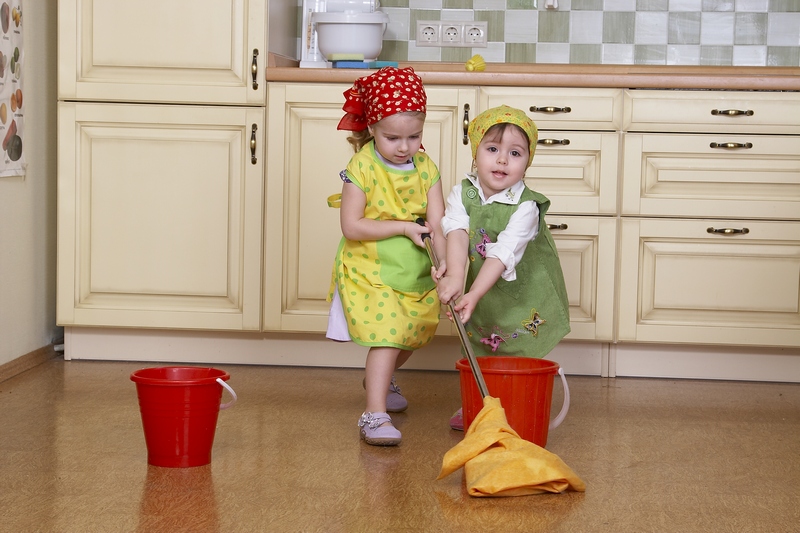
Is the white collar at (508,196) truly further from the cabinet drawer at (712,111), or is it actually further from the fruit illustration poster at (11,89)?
the fruit illustration poster at (11,89)

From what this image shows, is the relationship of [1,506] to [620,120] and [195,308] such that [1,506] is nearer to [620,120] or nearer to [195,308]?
[195,308]

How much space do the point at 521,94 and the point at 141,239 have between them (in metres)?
1.19

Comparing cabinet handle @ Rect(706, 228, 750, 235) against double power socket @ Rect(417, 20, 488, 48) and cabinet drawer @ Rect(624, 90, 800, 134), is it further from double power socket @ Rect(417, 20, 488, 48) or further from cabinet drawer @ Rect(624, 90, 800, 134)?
double power socket @ Rect(417, 20, 488, 48)

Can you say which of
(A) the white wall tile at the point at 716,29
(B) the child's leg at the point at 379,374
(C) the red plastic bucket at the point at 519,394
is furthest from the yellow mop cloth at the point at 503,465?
(A) the white wall tile at the point at 716,29

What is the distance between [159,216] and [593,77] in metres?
1.32

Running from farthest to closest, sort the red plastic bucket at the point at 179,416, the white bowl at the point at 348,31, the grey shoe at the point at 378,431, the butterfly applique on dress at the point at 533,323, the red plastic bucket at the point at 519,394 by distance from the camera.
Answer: the white bowl at the point at 348,31
the butterfly applique on dress at the point at 533,323
the grey shoe at the point at 378,431
the red plastic bucket at the point at 519,394
the red plastic bucket at the point at 179,416

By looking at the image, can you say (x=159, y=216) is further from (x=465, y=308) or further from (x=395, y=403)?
(x=465, y=308)

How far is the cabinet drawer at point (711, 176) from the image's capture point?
2.72m

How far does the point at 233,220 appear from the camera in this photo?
2816 millimetres

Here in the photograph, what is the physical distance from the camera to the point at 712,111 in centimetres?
272

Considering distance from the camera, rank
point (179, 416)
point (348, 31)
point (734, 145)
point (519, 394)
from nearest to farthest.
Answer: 1. point (179, 416)
2. point (519, 394)
3. point (734, 145)
4. point (348, 31)

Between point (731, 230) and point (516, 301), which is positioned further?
point (731, 230)

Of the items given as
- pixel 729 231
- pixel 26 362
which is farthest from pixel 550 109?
pixel 26 362

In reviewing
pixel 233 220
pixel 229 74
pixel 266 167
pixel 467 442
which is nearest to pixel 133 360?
pixel 233 220
